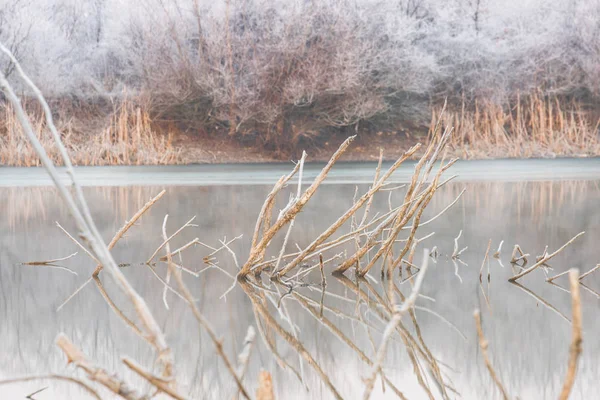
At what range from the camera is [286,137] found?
19.2 meters

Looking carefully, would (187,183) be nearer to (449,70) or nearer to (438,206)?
(438,206)

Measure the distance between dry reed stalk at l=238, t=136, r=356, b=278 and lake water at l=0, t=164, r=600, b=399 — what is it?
129mm

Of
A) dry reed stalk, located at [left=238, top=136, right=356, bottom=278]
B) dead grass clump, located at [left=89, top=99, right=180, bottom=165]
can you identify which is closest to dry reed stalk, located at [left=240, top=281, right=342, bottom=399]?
dry reed stalk, located at [left=238, top=136, right=356, bottom=278]

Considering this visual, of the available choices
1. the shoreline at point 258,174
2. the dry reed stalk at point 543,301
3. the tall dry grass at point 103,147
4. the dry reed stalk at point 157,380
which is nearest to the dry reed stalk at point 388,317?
the dry reed stalk at point 543,301

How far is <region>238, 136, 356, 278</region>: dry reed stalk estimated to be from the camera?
10.2 ft

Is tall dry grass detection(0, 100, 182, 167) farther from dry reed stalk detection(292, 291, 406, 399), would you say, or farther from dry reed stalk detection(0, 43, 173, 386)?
dry reed stalk detection(0, 43, 173, 386)

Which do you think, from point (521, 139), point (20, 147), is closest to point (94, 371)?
point (20, 147)

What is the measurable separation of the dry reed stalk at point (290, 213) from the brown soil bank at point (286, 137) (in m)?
13.3

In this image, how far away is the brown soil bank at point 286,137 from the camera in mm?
16875

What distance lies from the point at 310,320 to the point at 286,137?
16569 millimetres

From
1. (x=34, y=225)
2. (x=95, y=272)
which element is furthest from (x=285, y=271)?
(x=34, y=225)

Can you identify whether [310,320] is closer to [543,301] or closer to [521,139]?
[543,301]

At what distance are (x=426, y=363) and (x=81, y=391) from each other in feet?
2.83

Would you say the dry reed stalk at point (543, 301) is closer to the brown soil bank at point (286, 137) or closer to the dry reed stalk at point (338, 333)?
the dry reed stalk at point (338, 333)
